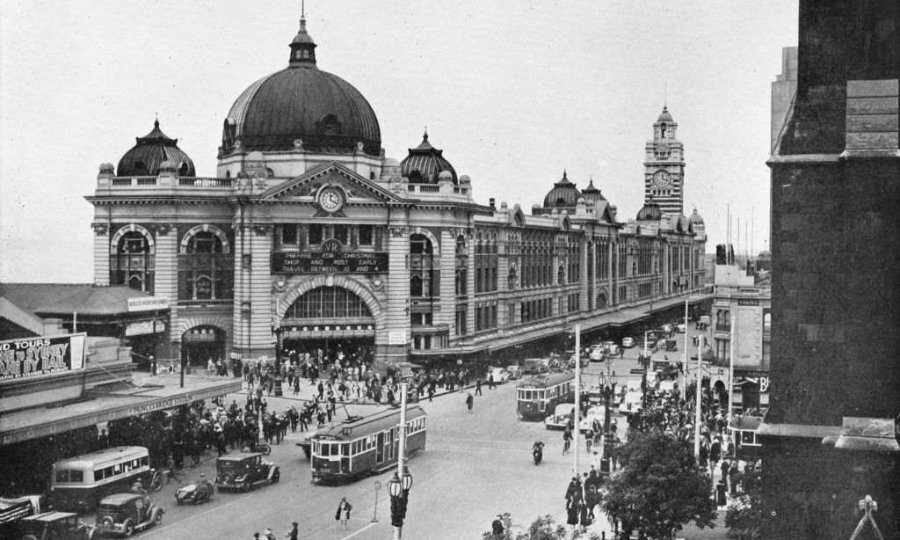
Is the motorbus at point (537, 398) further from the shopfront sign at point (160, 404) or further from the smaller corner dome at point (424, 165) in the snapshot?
the smaller corner dome at point (424, 165)

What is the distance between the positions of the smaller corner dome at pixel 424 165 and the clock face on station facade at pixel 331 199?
931cm

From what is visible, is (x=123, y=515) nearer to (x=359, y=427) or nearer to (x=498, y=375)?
(x=359, y=427)

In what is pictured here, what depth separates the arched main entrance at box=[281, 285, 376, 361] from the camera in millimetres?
65562

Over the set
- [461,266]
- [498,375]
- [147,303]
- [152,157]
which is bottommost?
[498,375]

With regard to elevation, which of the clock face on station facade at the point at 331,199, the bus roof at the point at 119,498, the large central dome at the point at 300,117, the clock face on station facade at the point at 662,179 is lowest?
the bus roof at the point at 119,498

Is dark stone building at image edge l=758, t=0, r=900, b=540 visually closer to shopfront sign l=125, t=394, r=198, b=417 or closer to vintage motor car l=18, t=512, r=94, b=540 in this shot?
vintage motor car l=18, t=512, r=94, b=540

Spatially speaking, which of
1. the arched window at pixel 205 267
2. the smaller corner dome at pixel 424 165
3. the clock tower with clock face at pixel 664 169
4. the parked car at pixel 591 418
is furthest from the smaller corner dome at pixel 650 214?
the parked car at pixel 591 418

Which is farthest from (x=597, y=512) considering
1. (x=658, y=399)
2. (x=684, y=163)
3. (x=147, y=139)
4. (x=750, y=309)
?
(x=684, y=163)

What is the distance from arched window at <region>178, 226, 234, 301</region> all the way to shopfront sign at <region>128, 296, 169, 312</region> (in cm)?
382

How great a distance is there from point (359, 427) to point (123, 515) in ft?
30.7

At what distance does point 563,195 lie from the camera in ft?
357

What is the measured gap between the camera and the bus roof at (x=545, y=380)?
50.1 meters

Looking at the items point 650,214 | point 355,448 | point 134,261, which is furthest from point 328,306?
point 650,214

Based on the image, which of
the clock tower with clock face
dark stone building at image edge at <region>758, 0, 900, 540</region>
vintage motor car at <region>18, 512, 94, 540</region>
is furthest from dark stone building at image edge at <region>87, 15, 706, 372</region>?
the clock tower with clock face
